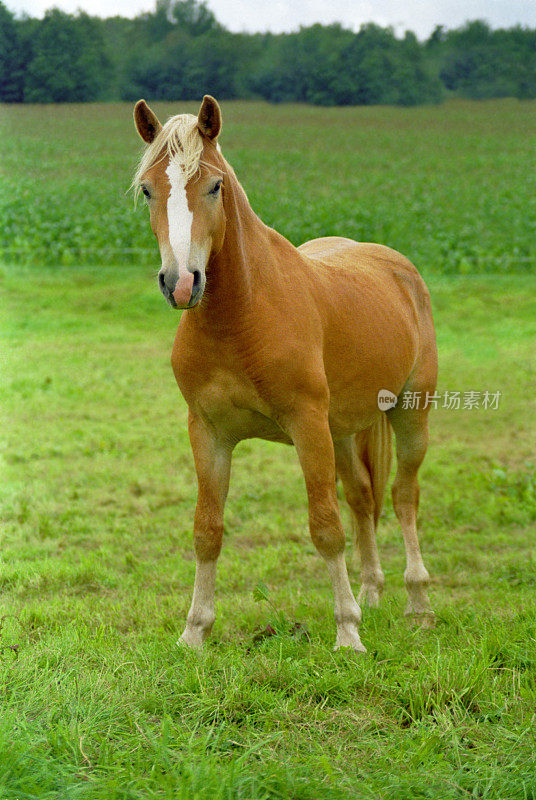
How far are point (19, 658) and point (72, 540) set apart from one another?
7.62 feet

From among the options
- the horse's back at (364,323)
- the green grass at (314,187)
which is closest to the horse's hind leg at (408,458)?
the horse's back at (364,323)

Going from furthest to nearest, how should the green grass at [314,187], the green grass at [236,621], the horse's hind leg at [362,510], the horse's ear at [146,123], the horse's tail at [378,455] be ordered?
the green grass at [314,187]
the horse's tail at [378,455]
the horse's hind leg at [362,510]
the horse's ear at [146,123]
the green grass at [236,621]

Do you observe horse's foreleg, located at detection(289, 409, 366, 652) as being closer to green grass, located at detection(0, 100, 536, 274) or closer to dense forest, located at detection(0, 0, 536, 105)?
dense forest, located at detection(0, 0, 536, 105)

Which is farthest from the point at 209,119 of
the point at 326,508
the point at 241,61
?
the point at 241,61

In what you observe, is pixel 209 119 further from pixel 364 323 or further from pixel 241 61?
pixel 241 61

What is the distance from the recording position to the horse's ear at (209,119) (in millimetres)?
3074

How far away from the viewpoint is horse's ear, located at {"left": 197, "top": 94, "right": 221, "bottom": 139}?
3.07m

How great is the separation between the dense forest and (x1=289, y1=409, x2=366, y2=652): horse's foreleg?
3.92 m

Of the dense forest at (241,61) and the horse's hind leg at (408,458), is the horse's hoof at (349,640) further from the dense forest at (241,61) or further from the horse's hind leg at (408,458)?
the dense forest at (241,61)

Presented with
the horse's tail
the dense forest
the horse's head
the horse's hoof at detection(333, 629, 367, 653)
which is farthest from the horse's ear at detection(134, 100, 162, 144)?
the dense forest

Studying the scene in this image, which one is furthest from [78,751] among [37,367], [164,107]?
[164,107]

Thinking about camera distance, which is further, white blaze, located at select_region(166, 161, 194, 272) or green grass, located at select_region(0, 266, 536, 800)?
white blaze, located at select_region(166, 161, 194, 272)

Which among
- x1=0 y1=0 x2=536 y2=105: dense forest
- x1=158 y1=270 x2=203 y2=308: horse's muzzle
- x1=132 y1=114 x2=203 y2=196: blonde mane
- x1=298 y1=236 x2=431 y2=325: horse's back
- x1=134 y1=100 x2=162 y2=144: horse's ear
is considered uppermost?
x1=0 y1=0 x2=536 y2=105: dense forest

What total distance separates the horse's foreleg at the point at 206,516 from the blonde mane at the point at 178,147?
1.21 m
